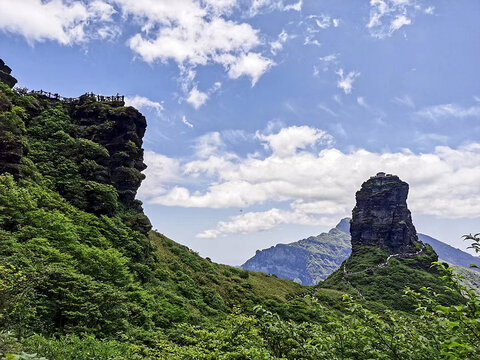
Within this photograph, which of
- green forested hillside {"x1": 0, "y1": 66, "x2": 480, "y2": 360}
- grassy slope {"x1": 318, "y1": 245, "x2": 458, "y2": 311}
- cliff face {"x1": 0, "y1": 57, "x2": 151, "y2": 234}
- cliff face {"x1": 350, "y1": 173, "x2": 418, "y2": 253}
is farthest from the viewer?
cliff face {"x1": 350, "y1": 173, "x2": 418, "y2": 253}

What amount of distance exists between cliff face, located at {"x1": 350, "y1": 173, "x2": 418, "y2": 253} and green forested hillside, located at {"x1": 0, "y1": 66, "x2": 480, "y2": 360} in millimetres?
70243

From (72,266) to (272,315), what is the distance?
1326cm

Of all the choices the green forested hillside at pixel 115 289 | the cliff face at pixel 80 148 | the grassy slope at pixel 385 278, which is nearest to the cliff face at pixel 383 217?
the grassy slope at pixel 385 278

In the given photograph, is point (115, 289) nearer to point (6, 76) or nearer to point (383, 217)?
point (6, 76)

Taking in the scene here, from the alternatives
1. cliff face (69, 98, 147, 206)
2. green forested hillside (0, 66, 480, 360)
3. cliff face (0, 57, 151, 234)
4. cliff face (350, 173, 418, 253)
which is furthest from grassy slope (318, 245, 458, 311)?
cliff face (0, 57, 151, 234)

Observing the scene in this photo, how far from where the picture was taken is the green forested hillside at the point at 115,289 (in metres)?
7.07

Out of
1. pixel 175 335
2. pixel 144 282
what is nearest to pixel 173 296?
pixel 144 282

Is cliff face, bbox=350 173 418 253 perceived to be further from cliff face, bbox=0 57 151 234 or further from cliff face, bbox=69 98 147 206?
cliff face, bbox=0 57 151 234

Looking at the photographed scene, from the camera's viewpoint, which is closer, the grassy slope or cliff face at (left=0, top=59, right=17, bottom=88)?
cliff face at (left=0, top=59, right=17, bottom=88)

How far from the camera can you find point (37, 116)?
36094 millimetres

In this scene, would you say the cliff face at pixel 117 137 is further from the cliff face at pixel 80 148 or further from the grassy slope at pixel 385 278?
the grassy slope at pixel 385 278

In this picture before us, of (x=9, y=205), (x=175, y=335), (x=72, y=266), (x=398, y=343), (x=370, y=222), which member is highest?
(x=370, y=222)

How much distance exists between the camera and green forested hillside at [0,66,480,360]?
23.2 ft

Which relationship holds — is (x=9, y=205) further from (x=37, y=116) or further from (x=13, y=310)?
(x=37, y=116)
